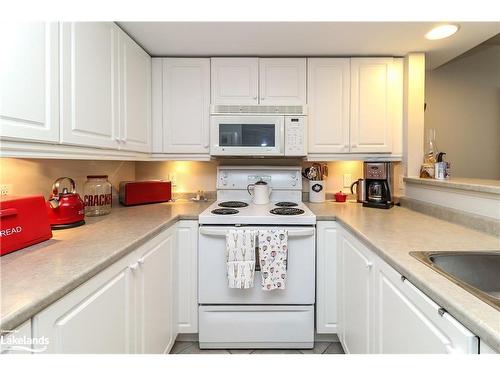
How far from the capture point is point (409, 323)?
91 centimetres

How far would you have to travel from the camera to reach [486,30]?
181cm

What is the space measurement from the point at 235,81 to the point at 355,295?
5.58ft

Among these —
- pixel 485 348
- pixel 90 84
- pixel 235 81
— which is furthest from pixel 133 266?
pixel 235 81

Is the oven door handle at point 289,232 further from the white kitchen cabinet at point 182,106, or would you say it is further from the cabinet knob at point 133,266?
the white kitchen cabinet at point 182,106

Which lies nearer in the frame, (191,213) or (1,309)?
(1,309)

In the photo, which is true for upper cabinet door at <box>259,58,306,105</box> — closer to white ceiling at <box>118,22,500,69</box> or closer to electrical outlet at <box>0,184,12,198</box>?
white ceiling at <box>118,22,500,69</box>

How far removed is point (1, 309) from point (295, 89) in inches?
82.3

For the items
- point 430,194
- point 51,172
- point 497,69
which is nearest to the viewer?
point 51,172

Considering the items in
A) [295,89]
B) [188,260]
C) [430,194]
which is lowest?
[188,260]

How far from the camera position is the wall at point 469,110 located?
2.72 m

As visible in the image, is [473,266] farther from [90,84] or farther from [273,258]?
[90,84]

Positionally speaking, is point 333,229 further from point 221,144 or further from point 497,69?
point 497,69

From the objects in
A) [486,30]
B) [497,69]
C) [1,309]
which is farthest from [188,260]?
[497,69]

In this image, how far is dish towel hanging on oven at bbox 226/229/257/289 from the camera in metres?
1.73
